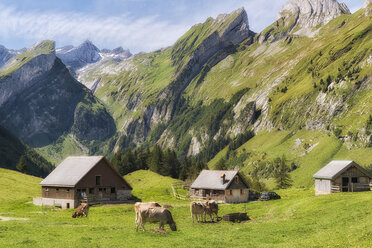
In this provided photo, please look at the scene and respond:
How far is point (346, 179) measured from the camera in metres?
77.8

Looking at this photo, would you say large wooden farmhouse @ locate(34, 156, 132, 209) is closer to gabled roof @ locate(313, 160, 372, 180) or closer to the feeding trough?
the feeding trough

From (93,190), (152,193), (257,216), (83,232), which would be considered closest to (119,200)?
(93,190)

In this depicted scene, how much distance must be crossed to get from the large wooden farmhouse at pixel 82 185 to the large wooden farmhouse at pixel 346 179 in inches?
1799

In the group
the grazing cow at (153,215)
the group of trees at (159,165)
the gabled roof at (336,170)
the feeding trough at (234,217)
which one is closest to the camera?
the grazing cow at (153,215)

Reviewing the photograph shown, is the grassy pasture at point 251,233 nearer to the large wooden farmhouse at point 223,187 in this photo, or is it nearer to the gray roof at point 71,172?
the gray roof at point 71,172

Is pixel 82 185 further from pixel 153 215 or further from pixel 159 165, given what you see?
pixel 159 165

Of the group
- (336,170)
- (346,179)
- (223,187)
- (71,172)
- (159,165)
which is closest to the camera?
(346,179)

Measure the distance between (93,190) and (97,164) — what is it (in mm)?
5851

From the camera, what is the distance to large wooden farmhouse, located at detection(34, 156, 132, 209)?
262ft

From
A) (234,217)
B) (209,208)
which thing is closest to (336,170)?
(234,217)

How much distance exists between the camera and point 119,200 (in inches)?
3440

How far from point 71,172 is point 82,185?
5569mm

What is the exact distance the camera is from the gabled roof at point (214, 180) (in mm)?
93188

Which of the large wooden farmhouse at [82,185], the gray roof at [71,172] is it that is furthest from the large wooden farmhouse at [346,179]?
the gray roof at [71,172]
